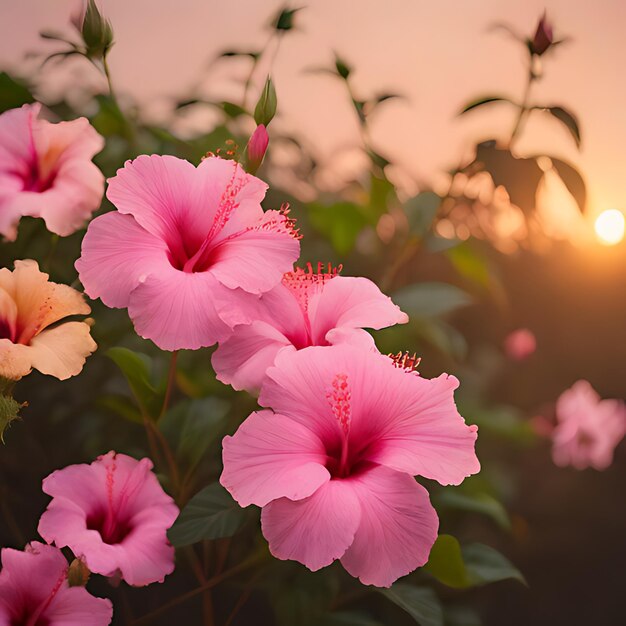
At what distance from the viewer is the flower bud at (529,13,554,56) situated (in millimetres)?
524

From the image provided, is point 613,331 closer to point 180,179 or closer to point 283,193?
point 283,193

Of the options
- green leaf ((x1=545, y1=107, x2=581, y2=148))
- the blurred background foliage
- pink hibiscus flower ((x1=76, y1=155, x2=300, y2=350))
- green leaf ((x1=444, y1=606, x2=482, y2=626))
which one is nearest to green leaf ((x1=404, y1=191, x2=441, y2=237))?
the blurred background foliage

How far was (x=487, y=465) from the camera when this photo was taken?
0.95 metres

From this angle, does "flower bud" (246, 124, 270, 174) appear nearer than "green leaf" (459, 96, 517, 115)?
Yes

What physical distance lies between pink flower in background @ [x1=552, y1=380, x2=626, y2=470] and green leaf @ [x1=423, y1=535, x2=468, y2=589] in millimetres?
719

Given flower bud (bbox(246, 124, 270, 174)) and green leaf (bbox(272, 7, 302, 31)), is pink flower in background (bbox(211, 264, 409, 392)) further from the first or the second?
green leaf (bbox(272, 7, 302, 31))

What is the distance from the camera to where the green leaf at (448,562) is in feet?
1.37

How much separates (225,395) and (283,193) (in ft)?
0.67

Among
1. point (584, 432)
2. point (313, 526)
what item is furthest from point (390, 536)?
point (584, 432)

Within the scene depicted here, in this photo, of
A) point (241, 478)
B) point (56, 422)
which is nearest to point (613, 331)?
point (56, 422)

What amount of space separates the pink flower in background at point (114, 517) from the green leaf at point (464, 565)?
0.50ft

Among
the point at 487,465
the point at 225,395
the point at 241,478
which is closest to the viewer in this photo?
the point at 241,478

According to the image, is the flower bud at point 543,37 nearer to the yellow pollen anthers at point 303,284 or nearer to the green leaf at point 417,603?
the yellow pollen anthers at point 303,284

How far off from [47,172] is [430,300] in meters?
0.32
